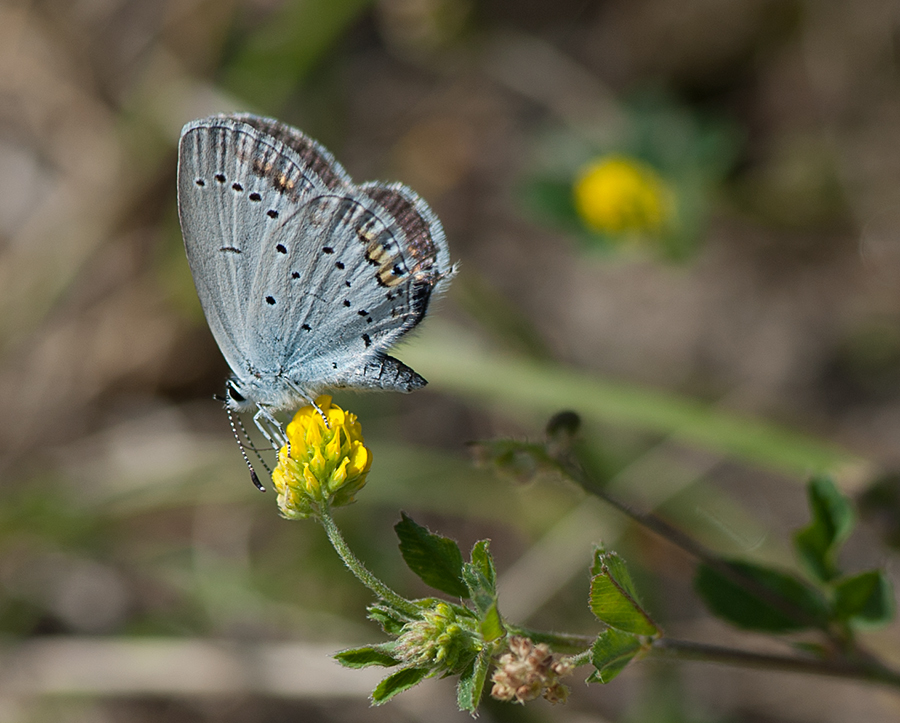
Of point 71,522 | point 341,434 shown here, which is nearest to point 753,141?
point 341,434

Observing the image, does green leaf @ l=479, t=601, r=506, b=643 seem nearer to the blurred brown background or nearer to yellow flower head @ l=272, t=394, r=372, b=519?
yellow flower head @ l=272, t=394, r=372, b=519

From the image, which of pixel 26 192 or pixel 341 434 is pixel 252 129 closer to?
pixel 341 434

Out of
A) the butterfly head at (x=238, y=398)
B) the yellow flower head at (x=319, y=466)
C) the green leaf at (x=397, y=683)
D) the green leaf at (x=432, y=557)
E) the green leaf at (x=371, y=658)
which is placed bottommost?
the green leaf at (x=397, y=683)

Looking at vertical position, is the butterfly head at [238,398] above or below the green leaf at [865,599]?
above

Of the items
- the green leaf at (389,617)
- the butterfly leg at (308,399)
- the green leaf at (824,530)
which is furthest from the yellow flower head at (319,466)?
the green leaf at (824,530)

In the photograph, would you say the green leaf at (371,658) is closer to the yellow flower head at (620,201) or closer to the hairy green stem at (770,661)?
the hairy green stem at (770,661)

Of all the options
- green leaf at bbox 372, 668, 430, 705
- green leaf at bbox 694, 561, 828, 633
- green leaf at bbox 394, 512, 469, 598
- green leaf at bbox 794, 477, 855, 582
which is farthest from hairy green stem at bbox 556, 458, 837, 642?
green leaf at bbox 372, 668, 430, 705
